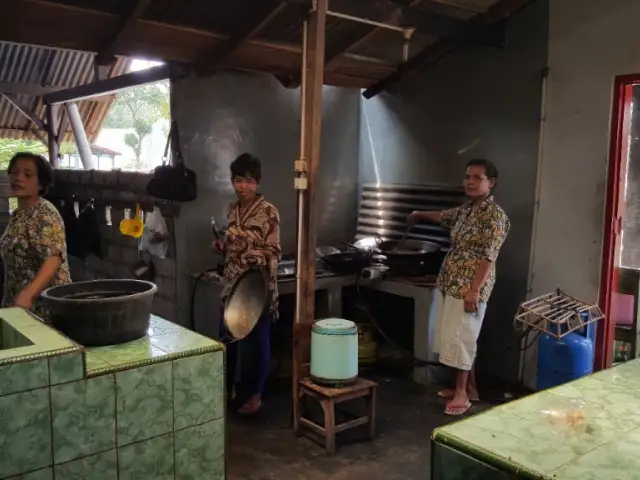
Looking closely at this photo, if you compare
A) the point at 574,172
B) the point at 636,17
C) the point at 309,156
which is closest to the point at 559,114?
the point at 574,172

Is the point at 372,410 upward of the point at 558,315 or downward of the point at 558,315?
downward

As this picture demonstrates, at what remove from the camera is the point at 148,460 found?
6.08 feet

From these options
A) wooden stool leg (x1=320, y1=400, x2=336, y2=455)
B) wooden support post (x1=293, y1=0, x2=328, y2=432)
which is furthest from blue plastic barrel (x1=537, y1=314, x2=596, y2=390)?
wooden support post (x1=293, y1=0, x2=328, y2=432)

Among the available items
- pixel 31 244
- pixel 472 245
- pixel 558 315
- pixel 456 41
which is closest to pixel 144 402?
pixel 31 244

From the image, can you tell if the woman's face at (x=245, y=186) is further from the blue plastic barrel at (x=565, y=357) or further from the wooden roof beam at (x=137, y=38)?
the blue plastic barrel at (x=565, y=357)

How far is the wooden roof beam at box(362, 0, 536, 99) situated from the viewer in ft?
13.5

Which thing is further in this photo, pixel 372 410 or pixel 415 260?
pixel 415 260

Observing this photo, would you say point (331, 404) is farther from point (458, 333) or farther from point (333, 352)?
point (458, 333)

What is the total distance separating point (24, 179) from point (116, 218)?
2.42 metres

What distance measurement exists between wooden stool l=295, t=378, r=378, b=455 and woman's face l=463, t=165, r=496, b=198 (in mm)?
1306

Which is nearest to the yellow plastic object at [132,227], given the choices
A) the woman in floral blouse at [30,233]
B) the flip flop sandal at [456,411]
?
the woman in floral blouse at [30,233]

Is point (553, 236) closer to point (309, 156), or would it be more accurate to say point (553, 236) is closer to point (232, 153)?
point (309, 156)

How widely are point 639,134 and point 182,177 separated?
3.16 metres

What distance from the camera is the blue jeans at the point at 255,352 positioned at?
3689 millimetres
